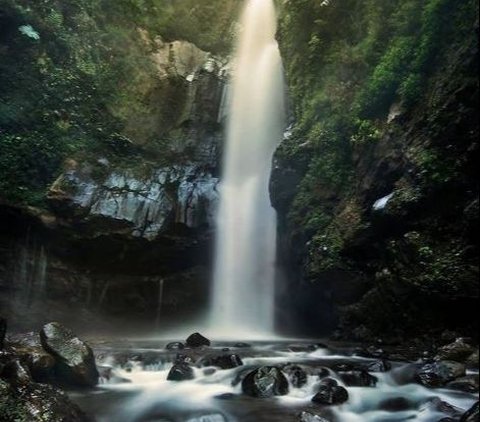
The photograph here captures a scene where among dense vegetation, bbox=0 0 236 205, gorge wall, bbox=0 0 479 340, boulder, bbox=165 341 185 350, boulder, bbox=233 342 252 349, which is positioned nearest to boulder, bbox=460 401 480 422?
gorge wall, bbox=0 0 479 340

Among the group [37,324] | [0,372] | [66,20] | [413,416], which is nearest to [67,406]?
[0,372]

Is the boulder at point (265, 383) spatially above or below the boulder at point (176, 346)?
below

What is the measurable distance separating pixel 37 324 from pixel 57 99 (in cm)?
732

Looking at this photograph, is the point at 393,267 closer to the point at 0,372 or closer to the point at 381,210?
the point at 381,210

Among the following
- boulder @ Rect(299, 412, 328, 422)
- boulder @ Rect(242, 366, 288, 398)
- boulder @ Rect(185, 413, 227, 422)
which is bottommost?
boulder @ Rect(185, 413, 227, 422)

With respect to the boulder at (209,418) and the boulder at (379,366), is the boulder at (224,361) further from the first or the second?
the boulder at (379,366)

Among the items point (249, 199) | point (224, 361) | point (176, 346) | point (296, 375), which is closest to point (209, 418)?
point (296, 375)

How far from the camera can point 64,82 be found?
1555cm

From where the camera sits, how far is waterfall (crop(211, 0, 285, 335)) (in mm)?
15266

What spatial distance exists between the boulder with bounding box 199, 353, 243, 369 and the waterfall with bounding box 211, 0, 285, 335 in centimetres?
585

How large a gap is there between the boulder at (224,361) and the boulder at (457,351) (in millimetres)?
3652

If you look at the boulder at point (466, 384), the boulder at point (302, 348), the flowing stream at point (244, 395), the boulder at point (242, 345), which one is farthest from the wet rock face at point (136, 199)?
the boulder at point (466, 384)

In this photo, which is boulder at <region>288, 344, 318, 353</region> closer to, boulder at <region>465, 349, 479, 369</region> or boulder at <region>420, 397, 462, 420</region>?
boulder at <region>465, 349, 479, 369</region>

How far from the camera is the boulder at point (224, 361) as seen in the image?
8648 mm
